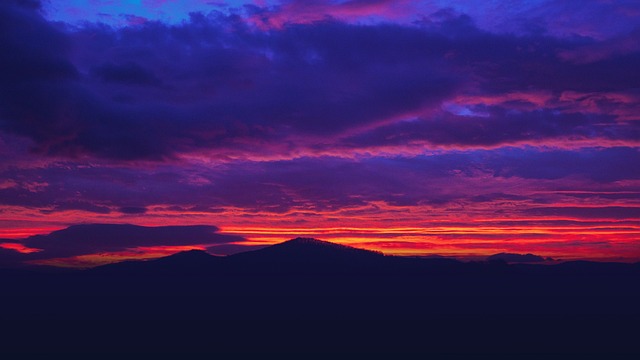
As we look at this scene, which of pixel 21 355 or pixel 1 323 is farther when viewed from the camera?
pixel 1 323

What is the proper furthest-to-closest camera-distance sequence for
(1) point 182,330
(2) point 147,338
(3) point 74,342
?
1. (1) point 182,330
2. (2) point 147,338
3. (3) point 74,342

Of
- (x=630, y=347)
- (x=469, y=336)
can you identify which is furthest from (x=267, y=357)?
(x=630, y=347)

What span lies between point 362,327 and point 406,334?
1820cm

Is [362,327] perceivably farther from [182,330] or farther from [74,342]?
[74,342]

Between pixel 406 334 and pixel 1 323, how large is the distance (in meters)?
121

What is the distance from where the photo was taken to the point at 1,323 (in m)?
195

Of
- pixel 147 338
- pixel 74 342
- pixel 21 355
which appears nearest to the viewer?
pixel 21 355

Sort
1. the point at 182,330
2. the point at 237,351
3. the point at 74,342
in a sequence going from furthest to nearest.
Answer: the point at 182,330, the point at 74,342, the point at 237,351

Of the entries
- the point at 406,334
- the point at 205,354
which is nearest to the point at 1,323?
the point at 205,354

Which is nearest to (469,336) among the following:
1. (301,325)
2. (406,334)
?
(406,334)

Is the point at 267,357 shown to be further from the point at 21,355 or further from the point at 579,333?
the point at 579,333

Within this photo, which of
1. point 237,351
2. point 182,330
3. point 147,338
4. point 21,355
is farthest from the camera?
point 182,330

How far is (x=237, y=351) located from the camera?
154 metres

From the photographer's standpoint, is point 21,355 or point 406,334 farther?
point 406,334
